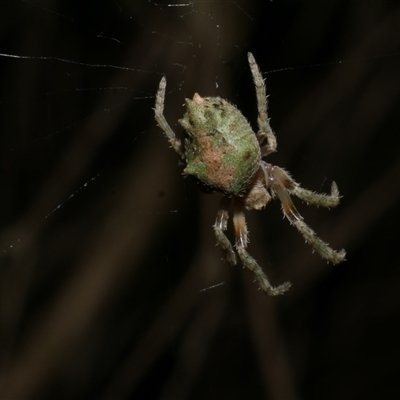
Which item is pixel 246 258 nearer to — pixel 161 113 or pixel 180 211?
pixel 161 113

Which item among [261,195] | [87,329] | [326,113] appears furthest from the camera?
[87,329]

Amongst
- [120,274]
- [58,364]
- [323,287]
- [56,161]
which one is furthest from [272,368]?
[56,161]

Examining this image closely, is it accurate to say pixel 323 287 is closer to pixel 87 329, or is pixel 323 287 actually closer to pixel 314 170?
pixel 314 170

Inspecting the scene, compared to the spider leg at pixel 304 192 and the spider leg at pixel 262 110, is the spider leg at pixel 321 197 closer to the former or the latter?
the spider leg at pixel 304 192

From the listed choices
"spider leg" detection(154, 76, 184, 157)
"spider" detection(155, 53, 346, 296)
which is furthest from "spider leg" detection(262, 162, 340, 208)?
"spider leg" detection(154, 76, 184, 157)

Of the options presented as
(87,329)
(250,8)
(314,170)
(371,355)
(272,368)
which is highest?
(250,8)

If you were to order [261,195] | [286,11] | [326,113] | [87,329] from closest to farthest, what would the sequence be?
[261,195] → [286,11] → [326,113] → [87,329]

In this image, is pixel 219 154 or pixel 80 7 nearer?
pixel 219 154
